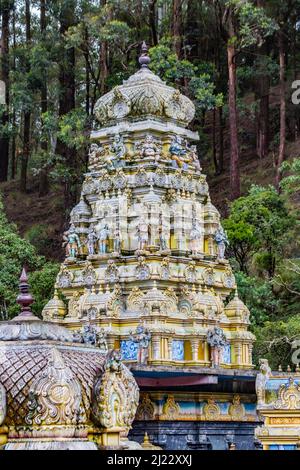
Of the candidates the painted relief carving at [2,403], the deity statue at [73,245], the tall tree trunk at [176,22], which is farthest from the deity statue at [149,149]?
the painted relief carving at [2,403]

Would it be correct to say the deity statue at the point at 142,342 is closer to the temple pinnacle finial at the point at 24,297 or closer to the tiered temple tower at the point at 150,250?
the tiered temple tower at the point at 150,250

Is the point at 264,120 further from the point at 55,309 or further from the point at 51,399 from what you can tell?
the point at 51,399

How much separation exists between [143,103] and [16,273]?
28.3 feet

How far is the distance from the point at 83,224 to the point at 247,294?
639cm

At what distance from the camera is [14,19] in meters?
49.7

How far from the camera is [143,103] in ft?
83.8

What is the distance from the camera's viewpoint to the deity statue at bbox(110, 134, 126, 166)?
83.0ft

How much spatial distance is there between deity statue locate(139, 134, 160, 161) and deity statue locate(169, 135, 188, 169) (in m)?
0.40

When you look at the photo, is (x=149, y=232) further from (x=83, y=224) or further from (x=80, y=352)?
(x=80, y=352)

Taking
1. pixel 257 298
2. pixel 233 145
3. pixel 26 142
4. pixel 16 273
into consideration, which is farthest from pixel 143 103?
pixel 26 142

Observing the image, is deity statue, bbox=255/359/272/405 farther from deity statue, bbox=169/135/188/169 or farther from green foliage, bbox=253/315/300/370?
deity statue, bbox=169/135/188/169

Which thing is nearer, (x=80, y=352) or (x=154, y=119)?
(x=80, y=352)

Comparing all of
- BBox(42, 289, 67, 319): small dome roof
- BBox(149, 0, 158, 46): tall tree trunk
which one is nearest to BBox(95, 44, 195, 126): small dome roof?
BBox(42, 289, 67, 319): small dome roof
